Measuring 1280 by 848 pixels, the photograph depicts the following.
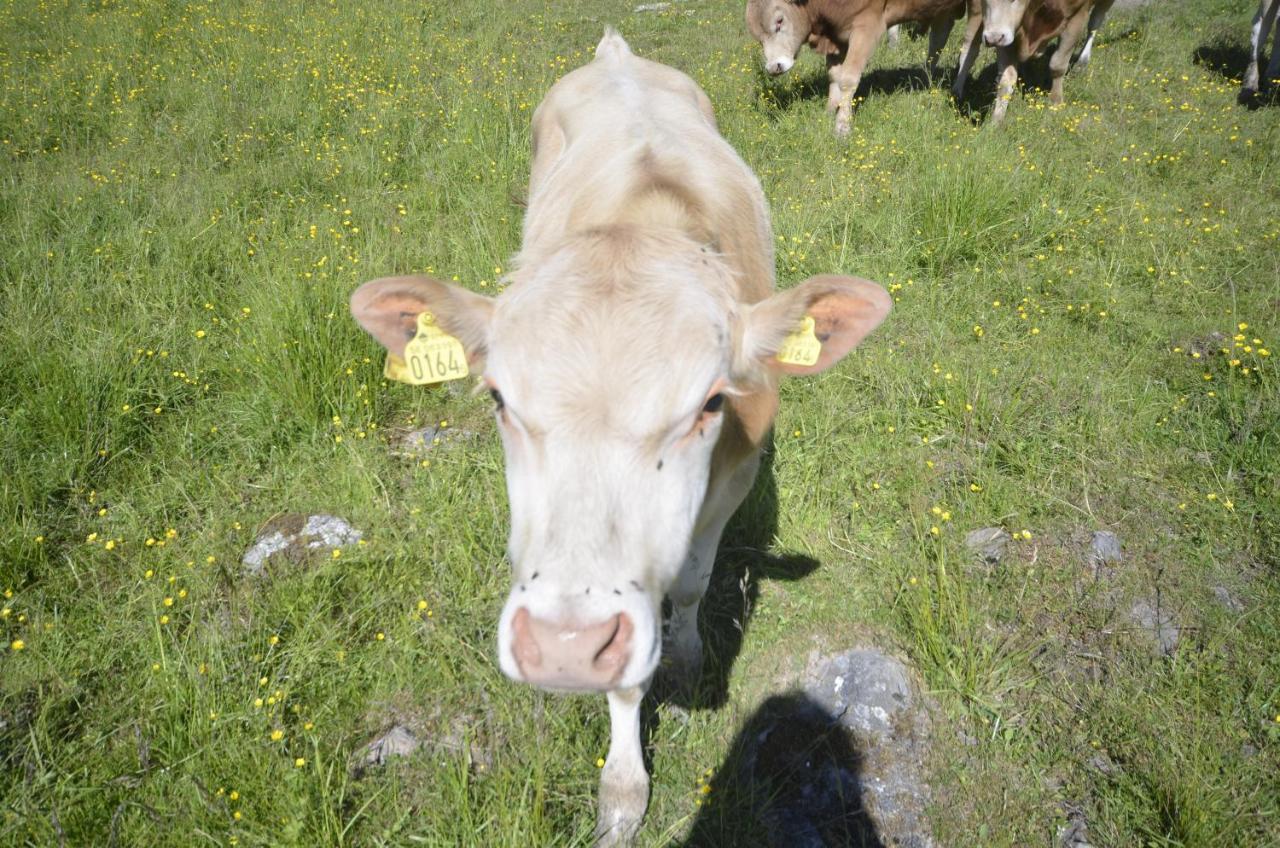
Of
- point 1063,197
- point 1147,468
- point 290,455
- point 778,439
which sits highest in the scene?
point 1063,197

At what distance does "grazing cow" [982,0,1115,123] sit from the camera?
7.33m

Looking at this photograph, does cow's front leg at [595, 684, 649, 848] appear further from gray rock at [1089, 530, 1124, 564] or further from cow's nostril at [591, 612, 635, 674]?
gray rock at [1089, 530, 1124, 564]

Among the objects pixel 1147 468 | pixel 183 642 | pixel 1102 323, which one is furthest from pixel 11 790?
pixel 1102 323

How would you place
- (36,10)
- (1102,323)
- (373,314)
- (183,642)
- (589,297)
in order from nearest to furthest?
(589,297), (373,314), (183,642), (1102,323), (36,10)

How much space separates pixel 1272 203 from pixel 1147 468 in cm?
377

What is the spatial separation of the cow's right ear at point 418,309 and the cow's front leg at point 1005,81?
275 inches

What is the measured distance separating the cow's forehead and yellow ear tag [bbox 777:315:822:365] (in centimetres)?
24

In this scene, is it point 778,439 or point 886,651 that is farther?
point 778,439

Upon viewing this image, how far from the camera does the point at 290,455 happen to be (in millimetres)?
3775

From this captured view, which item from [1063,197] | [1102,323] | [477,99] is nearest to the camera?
[1102,323]

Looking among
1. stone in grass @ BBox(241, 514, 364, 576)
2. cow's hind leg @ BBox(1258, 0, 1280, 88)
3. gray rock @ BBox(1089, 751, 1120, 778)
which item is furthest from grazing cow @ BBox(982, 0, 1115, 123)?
stone in grass @ BBox(241, 514, 364, 576)

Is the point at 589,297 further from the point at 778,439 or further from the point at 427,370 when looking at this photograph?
the point at 778,439

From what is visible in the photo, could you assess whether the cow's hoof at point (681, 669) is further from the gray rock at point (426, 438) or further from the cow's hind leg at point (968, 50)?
the cow's hind leg at point (968, 50)

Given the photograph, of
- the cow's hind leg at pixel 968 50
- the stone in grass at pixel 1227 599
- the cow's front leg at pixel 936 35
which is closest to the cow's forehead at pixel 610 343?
the stone in grass at pixel 1227 599
